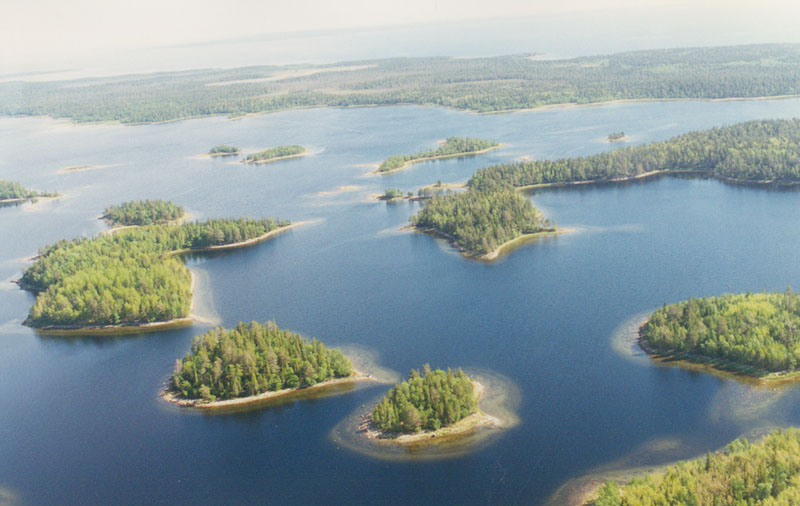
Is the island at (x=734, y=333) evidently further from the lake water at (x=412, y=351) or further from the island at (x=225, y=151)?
the island at (x=225, y=151)

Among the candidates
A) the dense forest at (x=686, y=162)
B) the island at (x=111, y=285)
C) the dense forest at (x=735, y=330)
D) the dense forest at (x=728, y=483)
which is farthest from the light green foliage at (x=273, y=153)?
the dense forest at (x=728, y=483)

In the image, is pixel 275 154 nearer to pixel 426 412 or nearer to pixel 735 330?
pixel 426 412

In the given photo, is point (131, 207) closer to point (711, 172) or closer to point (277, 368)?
point (277, 368)

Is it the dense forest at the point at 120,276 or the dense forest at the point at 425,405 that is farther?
the dense forest at the point at 120,276

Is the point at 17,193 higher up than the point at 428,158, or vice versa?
the point at 428,158

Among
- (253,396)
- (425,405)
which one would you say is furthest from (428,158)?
(425,405)

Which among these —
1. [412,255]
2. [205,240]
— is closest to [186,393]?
[412,255]
